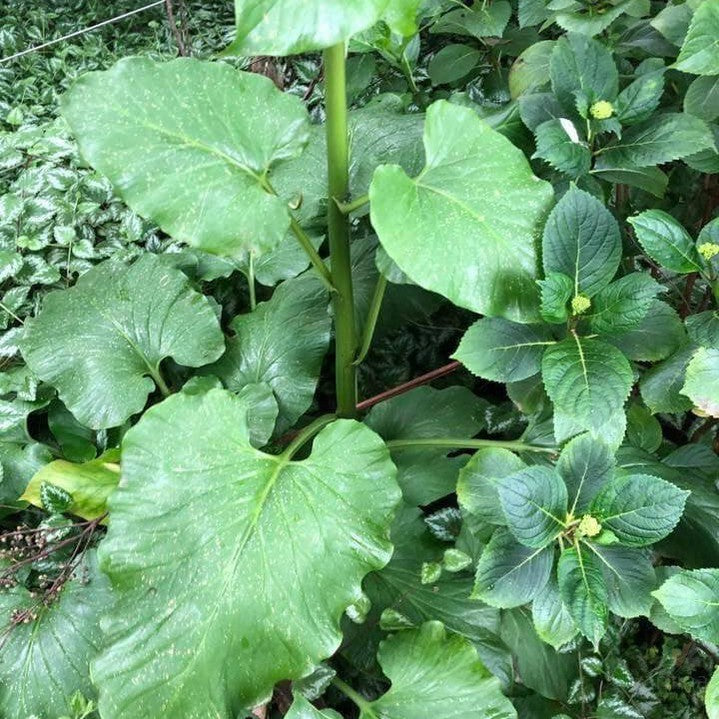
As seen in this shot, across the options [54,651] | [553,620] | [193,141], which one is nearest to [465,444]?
[553,620]

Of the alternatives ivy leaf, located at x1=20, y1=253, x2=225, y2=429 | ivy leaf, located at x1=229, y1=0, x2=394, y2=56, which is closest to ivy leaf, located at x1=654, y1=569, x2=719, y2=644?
ivy leaf, located at x1=229, y1=0, x2=394, y2=56

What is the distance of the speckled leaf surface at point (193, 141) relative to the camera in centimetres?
75

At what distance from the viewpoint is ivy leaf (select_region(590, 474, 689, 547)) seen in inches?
26.4

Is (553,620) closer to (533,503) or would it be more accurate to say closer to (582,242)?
(533,503)

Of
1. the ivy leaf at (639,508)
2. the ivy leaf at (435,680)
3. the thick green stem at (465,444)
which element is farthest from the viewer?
the thick green stem at (465,444)

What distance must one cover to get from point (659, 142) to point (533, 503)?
0.45 metres

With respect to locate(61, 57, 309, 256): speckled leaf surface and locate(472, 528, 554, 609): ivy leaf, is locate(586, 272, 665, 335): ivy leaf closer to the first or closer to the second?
locate(472, 528, 554, 609): ivy leaf

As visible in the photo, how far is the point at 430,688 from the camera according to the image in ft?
2.63

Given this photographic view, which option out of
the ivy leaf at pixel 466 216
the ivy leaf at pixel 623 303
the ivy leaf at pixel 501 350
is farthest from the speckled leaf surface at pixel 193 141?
the ivy leaf at pixel 623 303

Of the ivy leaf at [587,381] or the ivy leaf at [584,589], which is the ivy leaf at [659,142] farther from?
the ivy leaf at [584,589]

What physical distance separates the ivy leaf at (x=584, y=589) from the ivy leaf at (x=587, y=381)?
0.40ft

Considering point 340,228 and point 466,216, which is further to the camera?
point 340,228

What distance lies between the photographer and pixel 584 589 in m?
0.69

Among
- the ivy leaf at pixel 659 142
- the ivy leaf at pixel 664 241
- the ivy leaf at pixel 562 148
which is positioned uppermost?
the ivy leaf at pixel 562 148
